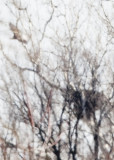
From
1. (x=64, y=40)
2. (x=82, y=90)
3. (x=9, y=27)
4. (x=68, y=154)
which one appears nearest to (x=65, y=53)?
(x=64, y=40)

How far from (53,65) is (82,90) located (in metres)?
0.37

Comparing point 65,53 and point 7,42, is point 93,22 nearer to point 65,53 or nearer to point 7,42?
point 65,53

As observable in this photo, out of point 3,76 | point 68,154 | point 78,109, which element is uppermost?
point 3,76

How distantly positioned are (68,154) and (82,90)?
618 millimetres

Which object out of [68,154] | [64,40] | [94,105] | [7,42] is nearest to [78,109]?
[94,105]

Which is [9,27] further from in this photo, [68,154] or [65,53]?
[68,154]

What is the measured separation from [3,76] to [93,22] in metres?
1.03

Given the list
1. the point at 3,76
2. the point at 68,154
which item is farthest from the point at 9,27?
the point at 68,154

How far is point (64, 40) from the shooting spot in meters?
3.30

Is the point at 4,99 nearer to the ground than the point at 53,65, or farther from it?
nearer to the ground

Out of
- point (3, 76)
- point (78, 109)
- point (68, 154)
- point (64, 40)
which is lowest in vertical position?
point (68, 154)

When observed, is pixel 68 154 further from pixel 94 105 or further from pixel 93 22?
pixel 93 22

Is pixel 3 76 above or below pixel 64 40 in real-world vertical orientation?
below

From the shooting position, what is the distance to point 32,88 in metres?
3.23
